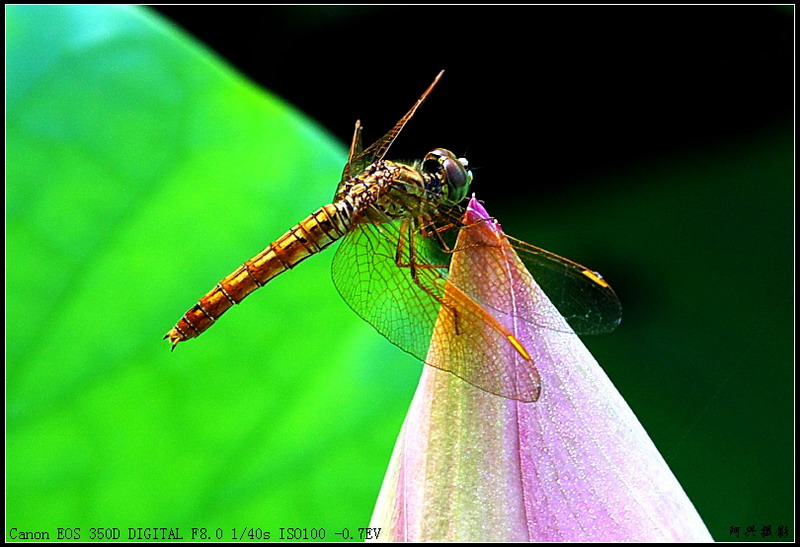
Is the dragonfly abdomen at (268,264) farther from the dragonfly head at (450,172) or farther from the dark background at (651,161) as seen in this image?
the dark background at (651,161)

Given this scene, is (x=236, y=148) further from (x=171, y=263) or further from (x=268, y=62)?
(x=268, y=62)

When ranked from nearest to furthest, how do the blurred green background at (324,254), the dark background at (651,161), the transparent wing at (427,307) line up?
the transparent wing at (427,307) → the blurred green background at (324,254) → the dark background at (651,161)

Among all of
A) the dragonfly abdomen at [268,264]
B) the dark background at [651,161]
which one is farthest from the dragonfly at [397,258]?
the dark background at [651,161]

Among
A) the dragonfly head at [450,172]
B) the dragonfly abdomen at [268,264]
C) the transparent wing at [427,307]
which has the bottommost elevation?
the transparent wing at [427,307]

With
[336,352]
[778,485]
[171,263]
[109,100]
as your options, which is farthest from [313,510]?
[778,485]

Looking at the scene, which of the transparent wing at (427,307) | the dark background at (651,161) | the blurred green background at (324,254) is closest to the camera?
the transparent wing at (427,307)

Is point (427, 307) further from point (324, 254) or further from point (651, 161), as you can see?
point (651, 161)

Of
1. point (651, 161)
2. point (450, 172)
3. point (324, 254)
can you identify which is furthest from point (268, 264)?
point (651, 161)
